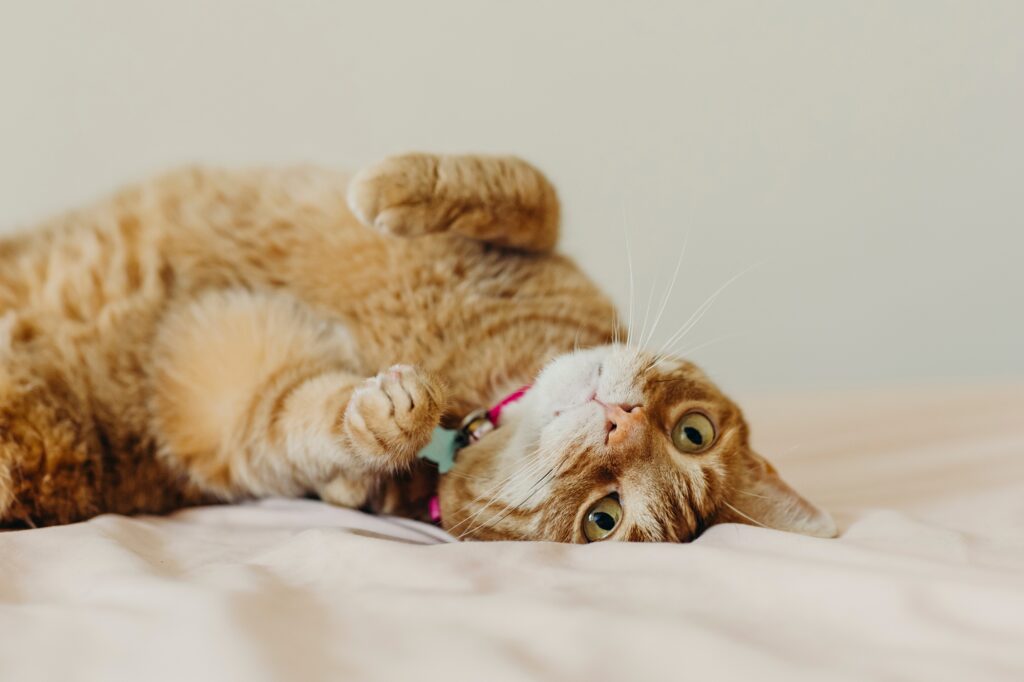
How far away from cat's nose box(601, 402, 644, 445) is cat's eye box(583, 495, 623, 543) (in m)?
0.11

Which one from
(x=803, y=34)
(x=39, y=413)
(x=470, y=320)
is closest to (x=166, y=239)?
(x=39, y=413)

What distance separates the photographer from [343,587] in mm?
909

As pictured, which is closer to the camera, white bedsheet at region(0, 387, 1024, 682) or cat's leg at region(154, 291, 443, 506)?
white bedsheet at region(0, 387, 1024, 682)

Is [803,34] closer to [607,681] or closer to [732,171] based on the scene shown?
[732,171]

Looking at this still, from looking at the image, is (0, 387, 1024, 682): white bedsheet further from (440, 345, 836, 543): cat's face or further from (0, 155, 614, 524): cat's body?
(0, 155, 614, 524): cat's body

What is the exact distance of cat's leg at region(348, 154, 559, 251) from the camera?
4.84 feet

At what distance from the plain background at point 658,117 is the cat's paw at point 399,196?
3.17 ft

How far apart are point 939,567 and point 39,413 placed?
1.29 metres

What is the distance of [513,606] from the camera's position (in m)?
0.82

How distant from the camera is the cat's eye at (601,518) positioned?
128cm

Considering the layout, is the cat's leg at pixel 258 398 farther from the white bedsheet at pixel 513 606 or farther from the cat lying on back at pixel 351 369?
the white bedsheet at pixel 513 606

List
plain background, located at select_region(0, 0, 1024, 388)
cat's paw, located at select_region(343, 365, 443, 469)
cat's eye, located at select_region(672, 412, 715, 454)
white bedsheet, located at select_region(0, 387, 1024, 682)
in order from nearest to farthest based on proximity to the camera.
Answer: white bedsheet, located at select_region(0, 387, 1024, 682), cat's paw, located at select_region(343, 365, 443, 469), cat's eye, located at select_region(672, 412, 715, 454), plain background, located at select_region(0, 0, 1024, 388)

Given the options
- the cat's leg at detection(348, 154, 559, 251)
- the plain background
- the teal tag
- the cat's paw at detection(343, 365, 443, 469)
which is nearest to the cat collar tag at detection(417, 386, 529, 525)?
the teal tag

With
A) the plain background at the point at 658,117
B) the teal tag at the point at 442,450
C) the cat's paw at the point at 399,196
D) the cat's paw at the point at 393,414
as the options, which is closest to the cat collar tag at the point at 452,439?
the teal tag at the point at 442,450
